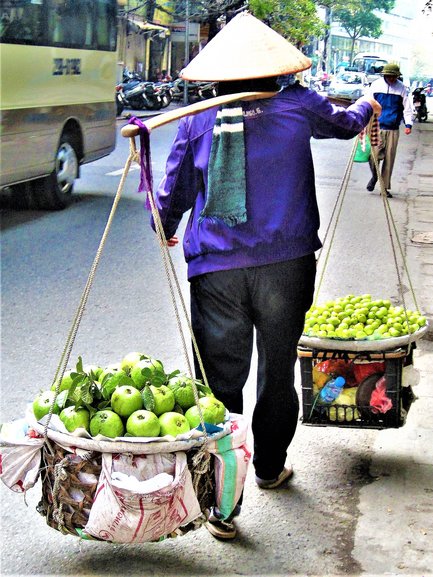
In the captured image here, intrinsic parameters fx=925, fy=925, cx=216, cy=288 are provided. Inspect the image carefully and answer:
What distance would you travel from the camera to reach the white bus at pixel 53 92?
10.2 m

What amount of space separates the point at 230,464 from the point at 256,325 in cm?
68

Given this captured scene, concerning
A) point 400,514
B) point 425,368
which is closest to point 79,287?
point 425,368

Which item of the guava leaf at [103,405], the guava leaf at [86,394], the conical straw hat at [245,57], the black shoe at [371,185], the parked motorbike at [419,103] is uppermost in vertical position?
the conical straw hat at [245,57]

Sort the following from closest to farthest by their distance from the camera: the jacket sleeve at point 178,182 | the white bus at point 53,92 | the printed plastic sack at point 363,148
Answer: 1. the jacket sleeve at point 178,182
2. the printed plastic sack at point 363,148
3. the white bus at point 53,92

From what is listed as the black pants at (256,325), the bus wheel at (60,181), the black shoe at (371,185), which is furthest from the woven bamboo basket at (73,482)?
the black shoe at (371,185)

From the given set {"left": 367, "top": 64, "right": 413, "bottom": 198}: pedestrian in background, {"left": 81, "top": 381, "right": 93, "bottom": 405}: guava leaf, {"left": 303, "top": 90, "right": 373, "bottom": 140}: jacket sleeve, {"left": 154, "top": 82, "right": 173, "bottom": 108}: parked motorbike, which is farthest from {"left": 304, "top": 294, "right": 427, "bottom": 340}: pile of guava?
{"left": 154, "top": 82, "right": 173, "bottom": 108}: parked motorbike

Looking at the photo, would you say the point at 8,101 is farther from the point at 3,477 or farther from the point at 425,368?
the point at 3,477

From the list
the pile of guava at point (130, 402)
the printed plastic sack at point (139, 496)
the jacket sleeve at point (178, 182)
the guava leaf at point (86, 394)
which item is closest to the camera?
the printed plastic sack at point (139, 496)

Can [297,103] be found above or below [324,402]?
above

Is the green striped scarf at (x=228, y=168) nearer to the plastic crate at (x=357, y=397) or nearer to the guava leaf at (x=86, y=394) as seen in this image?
the guava leaf at (x=86, y=394)

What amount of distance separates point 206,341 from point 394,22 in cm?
7257

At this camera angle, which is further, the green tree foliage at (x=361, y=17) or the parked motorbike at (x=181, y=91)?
the green tree foliage at (x=361, y=17)

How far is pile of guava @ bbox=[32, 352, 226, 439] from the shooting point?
2955 millimetres

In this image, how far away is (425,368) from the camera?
217 inches
